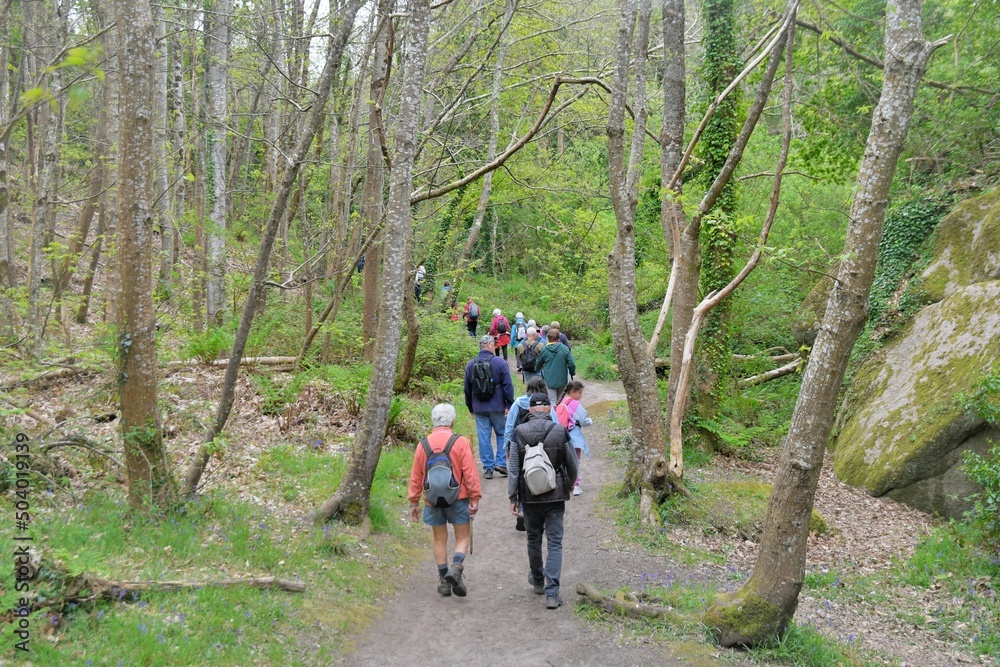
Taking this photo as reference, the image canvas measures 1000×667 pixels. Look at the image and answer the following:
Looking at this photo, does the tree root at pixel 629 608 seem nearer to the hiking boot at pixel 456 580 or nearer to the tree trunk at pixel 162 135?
the hiking boot at pixel 456 580

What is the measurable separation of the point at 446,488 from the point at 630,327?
13.1 feet

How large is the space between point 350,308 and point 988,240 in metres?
13.4

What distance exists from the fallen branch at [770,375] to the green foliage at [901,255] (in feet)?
8.32

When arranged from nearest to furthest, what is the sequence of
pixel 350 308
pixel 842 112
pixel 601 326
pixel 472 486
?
pixel 472 486 < pixel 842 112 < pixel 350 308 < pixel 601 326

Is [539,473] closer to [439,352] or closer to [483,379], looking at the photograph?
[483,379]

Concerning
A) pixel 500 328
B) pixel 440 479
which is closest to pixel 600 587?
pixel 440 479

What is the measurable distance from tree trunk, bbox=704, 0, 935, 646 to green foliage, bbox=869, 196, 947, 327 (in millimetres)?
9079

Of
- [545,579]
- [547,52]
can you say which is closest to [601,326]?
[547,52]

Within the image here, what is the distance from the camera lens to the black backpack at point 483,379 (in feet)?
31.3

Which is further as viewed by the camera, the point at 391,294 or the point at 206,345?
the point at 206,345

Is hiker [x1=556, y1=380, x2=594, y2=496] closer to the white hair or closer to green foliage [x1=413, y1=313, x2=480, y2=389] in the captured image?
the white hair

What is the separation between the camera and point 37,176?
13203mm

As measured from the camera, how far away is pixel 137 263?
18.6 ft

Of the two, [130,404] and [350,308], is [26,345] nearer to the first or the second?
[130,404]
